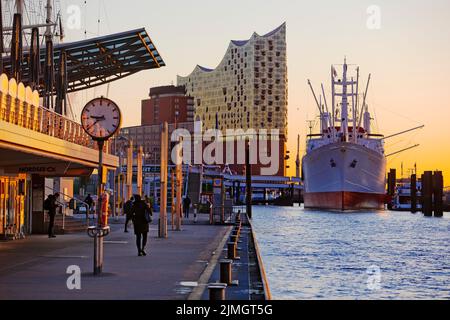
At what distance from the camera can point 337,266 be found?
3189 cm

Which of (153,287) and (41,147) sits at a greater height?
(41,147)

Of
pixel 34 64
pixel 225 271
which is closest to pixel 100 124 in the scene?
pixel 225 271

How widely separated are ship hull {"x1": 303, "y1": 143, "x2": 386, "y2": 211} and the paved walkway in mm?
79135

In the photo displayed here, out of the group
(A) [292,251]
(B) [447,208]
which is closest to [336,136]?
(B) [447,208]

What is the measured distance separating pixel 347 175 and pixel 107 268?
91.3 m

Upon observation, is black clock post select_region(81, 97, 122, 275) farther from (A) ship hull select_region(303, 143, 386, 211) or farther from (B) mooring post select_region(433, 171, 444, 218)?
(B) mooring post select_region(433, 171, 444, 218)

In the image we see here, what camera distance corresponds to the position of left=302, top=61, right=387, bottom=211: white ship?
110 metres

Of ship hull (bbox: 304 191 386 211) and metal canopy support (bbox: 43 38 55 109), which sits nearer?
metal canopy support (bbox: 43 38 55 109)

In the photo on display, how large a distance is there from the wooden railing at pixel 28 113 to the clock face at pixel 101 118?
2.77m

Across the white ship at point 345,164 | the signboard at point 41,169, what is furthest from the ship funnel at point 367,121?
the signboard at point 41,169

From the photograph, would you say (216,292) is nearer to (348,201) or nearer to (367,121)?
(348,201)

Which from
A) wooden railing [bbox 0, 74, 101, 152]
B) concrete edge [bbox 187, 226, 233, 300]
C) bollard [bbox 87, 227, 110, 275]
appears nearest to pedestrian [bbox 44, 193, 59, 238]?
wooden railing [bbox 0, 74, 101, 152]
